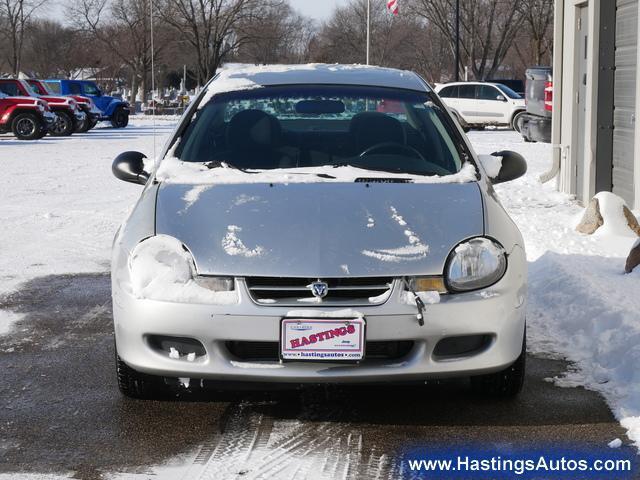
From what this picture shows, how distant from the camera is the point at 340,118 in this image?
5531 mm

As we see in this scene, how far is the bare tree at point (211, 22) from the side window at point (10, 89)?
3631 cm

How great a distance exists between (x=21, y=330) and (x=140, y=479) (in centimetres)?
271

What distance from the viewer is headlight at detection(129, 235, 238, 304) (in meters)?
4.09

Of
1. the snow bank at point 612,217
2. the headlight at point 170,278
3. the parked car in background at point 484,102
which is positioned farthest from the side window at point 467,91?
the headlight at point 170,278

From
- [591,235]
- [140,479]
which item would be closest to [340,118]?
[140,479]

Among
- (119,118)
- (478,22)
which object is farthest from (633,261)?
(478,22)

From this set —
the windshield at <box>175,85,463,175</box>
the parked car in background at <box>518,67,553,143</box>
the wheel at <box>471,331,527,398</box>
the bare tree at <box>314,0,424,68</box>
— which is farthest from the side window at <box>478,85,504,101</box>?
the bare tree at <box>314,0,424,68</box>

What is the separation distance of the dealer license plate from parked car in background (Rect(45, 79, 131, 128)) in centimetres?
3143

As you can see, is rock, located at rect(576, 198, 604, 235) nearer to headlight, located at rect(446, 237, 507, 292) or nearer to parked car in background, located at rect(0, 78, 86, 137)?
headlight, located at rect(446, 237, 507, 292)

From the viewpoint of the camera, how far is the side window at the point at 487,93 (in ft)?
102

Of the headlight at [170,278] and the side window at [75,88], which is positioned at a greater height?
the side window at [75,88]

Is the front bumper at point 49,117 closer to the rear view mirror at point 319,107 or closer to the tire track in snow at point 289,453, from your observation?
the rear view mirror at point 319,107

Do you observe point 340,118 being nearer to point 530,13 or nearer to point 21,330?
point 21,330

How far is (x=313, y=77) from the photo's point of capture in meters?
5.82
